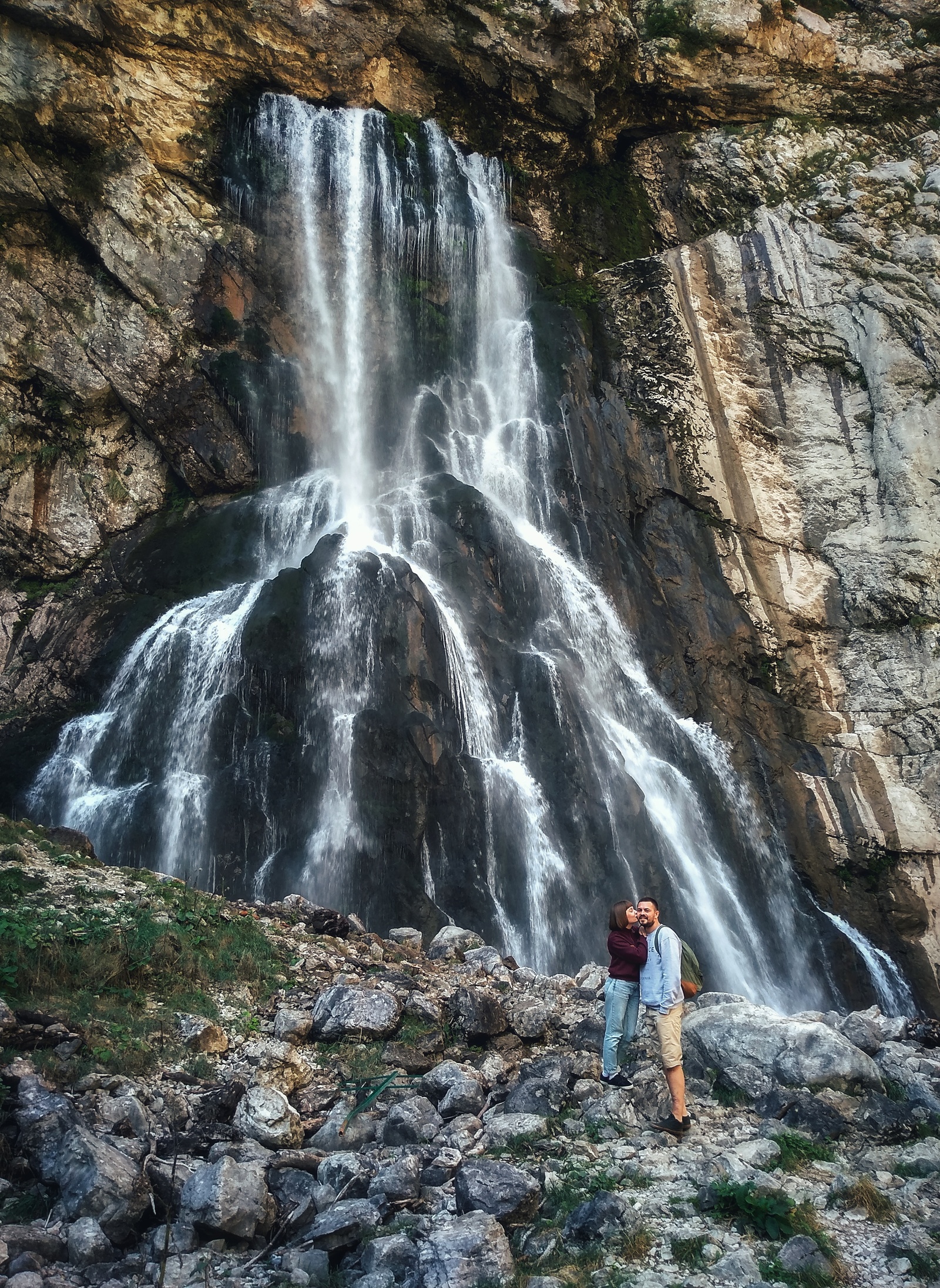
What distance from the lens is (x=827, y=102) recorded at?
23547mm

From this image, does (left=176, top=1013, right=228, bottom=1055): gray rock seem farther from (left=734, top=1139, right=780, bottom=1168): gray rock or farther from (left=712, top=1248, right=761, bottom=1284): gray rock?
(left=712, top=1248, right=761, bottom=1284): gray rock

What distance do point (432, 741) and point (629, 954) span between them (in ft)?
26.8

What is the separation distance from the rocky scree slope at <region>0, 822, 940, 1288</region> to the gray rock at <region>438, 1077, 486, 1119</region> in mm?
13

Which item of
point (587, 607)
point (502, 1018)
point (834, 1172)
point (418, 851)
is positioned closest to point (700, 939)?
point (418, 851)

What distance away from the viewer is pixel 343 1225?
4.10 meters

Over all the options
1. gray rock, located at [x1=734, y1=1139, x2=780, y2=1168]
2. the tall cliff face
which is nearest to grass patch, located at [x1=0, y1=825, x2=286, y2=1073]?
gray rock, located at [x1=734, y1=1139, x2=780, y2=1168]

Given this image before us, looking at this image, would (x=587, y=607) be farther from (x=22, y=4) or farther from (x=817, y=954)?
(x=22, y=4)

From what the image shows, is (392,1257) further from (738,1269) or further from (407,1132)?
(738,1269)

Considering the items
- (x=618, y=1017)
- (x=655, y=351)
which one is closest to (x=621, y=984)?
(x=618, y=1017)

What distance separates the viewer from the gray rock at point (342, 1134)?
16.9 ft

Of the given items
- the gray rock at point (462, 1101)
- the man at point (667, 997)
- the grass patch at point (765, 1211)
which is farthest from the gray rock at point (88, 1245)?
the man at point (667, 997)

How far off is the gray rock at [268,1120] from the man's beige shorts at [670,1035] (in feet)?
7.43

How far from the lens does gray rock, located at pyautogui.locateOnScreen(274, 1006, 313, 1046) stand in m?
6.54

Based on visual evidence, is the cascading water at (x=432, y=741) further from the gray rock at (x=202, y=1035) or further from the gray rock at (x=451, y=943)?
the gray rock at (x=202, y=1035)
